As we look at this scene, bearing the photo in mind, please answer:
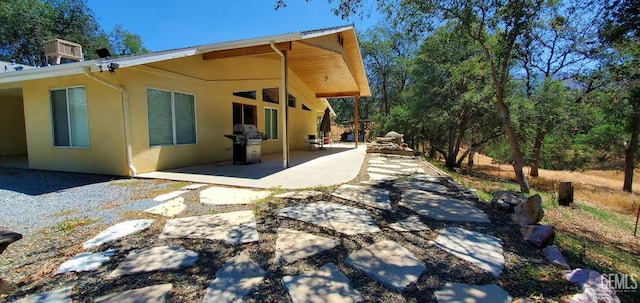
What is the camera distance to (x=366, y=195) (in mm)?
3965

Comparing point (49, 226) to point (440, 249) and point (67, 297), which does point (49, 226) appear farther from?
point (440, 249)

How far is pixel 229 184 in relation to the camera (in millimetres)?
4695

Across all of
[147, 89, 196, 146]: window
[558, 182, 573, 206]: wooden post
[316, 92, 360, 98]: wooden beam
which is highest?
[316, 92, 360, 98]: wooden beam

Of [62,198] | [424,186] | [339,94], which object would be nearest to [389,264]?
[424,186]

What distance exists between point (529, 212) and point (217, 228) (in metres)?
3.43

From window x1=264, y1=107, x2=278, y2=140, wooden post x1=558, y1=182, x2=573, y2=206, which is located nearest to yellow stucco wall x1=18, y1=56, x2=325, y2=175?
window x1=264, y1=107, x2=278, y2=140

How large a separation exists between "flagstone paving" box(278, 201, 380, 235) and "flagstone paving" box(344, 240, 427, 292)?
37 cm

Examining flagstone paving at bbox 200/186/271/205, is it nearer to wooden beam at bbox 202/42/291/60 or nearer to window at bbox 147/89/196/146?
window at bbox 147/89/196/146

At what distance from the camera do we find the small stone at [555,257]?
2121 mm

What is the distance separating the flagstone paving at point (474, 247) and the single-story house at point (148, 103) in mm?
4196

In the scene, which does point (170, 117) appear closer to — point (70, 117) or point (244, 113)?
point (70, 117)

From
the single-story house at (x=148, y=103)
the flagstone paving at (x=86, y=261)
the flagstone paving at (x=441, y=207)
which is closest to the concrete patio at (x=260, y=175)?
the single-story house at (x=148, y=103)

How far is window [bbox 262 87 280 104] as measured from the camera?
31.4ft

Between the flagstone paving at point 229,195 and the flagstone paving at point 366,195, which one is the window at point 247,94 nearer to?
the flagstone paving at point 229,195
